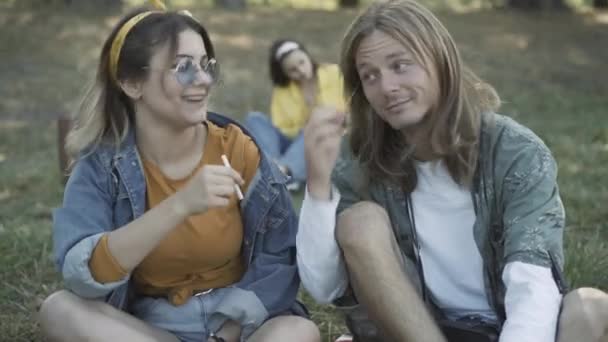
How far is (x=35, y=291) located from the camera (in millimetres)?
3852

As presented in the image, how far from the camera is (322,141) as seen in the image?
8.35 feet

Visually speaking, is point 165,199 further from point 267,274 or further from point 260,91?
point 260,91

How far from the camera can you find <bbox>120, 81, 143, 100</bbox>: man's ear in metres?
2.81

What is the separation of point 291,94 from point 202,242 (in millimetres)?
4382

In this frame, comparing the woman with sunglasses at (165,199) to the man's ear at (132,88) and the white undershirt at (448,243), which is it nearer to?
the man's ear at (132,88)

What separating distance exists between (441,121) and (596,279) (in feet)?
4.55

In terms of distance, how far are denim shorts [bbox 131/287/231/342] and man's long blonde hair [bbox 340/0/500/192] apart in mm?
615

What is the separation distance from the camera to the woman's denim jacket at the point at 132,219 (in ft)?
8.71

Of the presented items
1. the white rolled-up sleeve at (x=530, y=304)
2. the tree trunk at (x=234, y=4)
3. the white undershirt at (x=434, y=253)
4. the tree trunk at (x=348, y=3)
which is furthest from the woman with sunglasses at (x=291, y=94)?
the tree trunk at (x=348, y=3)

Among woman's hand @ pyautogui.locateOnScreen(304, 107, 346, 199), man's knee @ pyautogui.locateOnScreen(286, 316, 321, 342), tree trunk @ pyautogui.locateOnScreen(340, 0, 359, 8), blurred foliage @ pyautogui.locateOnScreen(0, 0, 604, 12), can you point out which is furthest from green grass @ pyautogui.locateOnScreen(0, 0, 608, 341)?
tree trunk @ pyautogui.locateOnScreen(340, 0, 359, 8)

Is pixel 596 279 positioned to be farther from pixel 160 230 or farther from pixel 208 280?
pixel 160 230

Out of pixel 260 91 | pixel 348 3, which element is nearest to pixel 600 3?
pixel 348 3

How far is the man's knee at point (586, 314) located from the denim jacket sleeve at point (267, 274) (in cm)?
78

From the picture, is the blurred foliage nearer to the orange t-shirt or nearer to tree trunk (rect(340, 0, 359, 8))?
tree trunk (rect(340, 0, 359, 8))
